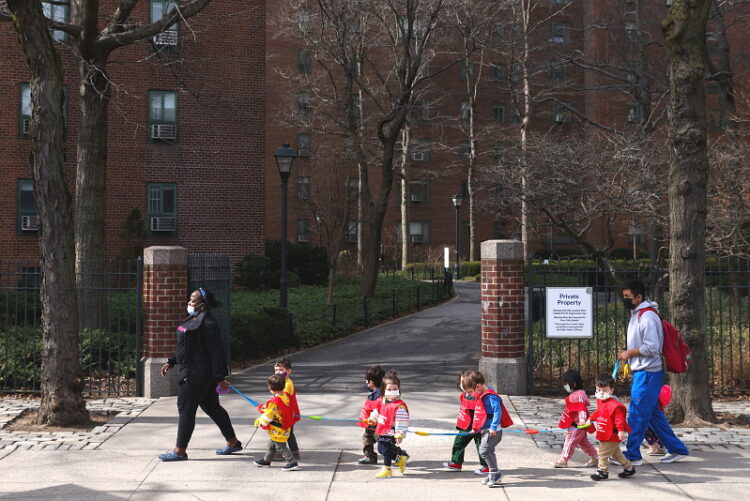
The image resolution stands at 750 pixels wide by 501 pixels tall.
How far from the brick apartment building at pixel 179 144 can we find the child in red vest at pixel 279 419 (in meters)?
18.1

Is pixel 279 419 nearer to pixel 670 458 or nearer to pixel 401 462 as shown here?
pixel 401 462

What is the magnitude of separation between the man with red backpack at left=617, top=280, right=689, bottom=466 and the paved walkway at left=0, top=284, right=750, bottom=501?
23 cm

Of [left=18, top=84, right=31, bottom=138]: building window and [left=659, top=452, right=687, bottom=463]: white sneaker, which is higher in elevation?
[left=18, top=84, right=31, bottom=138]: building window

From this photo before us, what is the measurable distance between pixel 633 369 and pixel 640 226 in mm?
14130

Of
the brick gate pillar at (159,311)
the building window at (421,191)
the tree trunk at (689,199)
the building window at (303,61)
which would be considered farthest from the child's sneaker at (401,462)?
the building window at (421,191)

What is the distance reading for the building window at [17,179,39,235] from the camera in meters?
23.6

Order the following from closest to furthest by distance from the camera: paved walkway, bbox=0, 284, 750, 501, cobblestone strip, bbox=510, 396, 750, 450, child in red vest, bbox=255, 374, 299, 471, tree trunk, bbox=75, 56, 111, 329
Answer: paved walkway, bbox=0, 284, 750, 501
child in red vest, bbox=255, 374, 299, 471
cobblestone strip, bbox=510, 396, 750, 450
tree trunk, bbox=75, 56, 111, 329

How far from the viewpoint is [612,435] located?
6.88m

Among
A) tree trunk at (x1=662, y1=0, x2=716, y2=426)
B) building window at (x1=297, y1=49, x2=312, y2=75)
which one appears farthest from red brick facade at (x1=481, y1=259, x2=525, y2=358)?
building window at (x1=297, y1=49, x2=312, y2=75)

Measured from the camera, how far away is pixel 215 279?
12531mm

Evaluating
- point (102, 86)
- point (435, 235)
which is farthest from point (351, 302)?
point (435, 235)

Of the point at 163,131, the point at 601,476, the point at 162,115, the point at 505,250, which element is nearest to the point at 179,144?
the point at 163,131

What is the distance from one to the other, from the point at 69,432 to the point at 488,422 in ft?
16.6

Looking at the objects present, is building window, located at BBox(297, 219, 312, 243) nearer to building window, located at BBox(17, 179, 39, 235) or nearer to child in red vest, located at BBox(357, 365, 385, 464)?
building window, located at BBox(17, 179, 39, 235)
